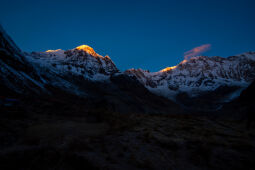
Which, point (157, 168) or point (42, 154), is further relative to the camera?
point (42, 154)

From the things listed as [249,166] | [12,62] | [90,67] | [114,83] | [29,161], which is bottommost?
[29,161]

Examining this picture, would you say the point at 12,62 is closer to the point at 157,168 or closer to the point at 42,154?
the point at 42,154

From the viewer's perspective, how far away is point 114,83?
16625 centimetres

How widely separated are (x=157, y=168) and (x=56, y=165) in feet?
12.3

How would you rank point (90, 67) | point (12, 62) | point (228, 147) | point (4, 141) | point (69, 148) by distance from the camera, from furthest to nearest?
point (90, 67), point (12, 62), point (4, 141), point (69, 148), point (228, 147)

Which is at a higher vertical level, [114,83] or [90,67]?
[90,67]

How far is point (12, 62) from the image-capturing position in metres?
51.6

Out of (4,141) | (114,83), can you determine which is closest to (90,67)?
(114,83)

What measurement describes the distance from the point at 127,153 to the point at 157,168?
5.70 feet

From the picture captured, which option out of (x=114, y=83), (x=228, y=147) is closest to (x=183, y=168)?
(x=228, y=147)

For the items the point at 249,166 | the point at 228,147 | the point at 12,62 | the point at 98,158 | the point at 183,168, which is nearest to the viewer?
the point at 249,166

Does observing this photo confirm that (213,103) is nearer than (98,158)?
No

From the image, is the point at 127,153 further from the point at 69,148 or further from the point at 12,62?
the point at 12,62

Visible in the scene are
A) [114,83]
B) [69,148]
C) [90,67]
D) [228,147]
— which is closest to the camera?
[228,147]
